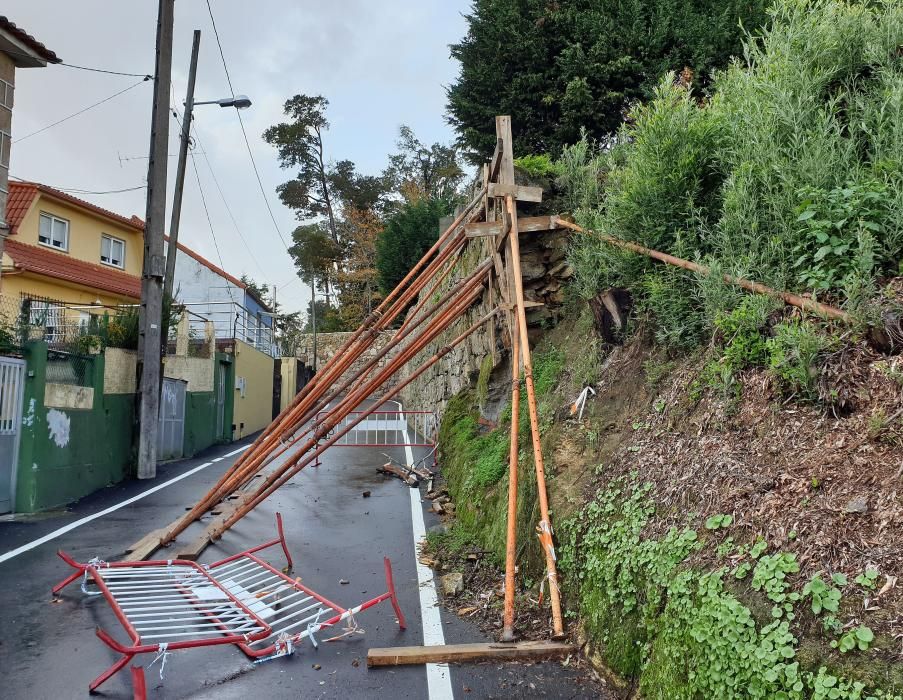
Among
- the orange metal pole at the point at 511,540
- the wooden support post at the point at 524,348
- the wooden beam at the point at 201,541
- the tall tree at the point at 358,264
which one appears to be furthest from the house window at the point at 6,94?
the tall tree at the point at 358,264

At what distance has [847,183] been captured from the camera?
3.97 metres

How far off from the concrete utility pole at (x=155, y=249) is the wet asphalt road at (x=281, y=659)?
2.83 metres

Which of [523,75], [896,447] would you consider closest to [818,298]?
[896,447]

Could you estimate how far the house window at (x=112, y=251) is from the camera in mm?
25062

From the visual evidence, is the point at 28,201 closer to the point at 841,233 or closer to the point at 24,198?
the point at 24,198

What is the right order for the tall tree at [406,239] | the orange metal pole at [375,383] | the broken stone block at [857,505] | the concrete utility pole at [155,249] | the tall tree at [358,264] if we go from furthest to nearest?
the tall tree at [358,264] → the tall tree at [406,239] → the concrete utility pole at [155,249] → the orange metal pole at [375,383] → the broken stone block at [857,505]

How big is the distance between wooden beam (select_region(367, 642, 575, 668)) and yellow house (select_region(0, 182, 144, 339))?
17040 mm

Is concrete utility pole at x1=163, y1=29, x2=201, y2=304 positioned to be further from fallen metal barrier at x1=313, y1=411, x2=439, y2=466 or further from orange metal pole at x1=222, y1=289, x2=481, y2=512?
orange metal pole at x1=222, y1=289, x2=481, y2=512

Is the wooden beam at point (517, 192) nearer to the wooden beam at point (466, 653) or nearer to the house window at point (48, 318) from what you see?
the wooden beam at point (466, 653)

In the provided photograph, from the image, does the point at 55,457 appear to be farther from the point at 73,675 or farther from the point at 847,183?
the point at 847,183

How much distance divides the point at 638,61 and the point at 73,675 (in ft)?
46.3

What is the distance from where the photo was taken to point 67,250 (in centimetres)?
2309

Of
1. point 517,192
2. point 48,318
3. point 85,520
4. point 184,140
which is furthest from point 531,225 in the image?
point 184,140

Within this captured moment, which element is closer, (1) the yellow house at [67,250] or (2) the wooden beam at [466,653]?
(2) the wooden beam at [466,653]
